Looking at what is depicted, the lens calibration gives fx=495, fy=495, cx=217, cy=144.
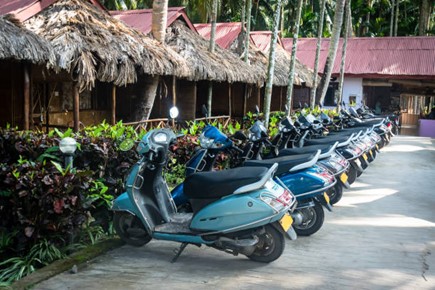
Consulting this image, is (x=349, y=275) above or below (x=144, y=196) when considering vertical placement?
below

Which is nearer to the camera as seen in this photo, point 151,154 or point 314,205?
point 151,154

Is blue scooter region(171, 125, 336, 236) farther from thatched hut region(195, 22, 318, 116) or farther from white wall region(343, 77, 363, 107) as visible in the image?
white wall region(343, 77, 363, 107)

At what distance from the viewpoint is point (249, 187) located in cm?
433

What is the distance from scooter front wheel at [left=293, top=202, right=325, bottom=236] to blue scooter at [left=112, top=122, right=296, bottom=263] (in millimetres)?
1089

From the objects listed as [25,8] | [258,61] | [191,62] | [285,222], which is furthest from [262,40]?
[285,222]

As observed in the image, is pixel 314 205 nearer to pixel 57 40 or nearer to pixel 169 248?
pixel 169 248

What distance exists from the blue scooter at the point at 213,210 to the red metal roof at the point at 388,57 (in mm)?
21557

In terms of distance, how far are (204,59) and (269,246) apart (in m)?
10.6

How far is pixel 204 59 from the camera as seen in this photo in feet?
47.6

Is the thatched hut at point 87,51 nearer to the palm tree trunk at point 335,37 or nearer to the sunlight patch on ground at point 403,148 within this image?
the palm tree trunk at point 335,37

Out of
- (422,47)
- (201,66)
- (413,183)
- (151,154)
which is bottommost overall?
(413,183)

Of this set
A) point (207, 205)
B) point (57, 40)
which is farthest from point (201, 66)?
point (207, 205)

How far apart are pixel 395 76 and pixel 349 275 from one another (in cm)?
2178

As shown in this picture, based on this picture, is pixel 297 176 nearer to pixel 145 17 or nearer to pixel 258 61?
pixel 145 17
